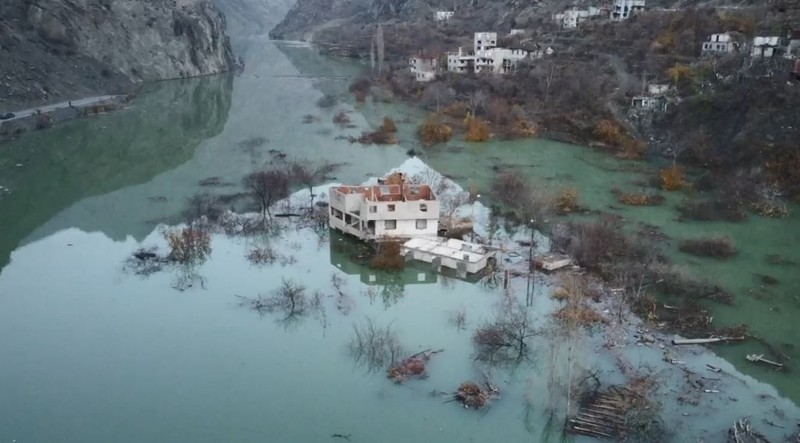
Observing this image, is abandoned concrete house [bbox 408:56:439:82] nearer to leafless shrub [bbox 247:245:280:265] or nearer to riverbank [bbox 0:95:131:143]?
riverbank [bbox 0:95:131:143]

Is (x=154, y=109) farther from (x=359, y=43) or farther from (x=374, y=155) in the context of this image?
(x=359, y=43)

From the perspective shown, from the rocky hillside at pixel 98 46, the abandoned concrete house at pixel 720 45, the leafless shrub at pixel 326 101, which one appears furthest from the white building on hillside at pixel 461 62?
the rocky hillside at pixel 98 46

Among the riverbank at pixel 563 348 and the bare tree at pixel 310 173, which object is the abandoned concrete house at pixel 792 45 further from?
the bare tree at pixel 310 173

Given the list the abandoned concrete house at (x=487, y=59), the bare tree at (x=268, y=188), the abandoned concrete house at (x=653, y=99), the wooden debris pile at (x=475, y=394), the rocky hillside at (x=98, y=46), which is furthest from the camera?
the abandoned concrete house at (x=487, y=59)

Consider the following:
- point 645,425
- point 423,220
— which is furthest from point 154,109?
point 645,425

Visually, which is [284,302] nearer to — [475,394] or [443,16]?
[475,394]

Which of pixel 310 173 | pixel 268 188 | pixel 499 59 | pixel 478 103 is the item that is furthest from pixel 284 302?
pixel 499 59
